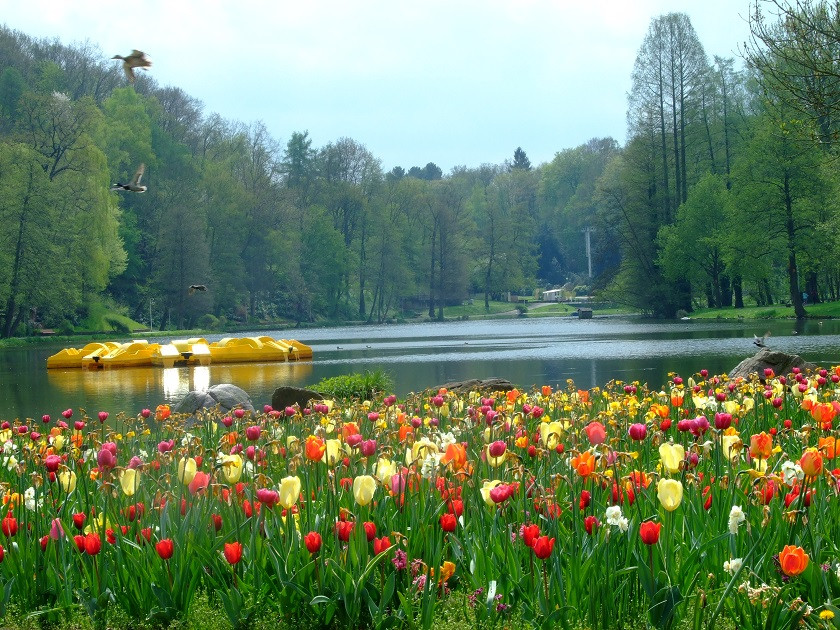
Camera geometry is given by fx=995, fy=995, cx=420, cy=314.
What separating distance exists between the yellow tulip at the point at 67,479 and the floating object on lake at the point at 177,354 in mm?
26099

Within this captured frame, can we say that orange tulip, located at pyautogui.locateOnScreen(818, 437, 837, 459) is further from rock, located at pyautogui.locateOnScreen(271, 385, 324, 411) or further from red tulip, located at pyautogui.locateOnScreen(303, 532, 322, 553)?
rock, located at pyautogui.locateOnScreen(271, 385, 324, 411)

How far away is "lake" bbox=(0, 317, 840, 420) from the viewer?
18.8m

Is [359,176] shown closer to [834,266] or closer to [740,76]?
[740,76]

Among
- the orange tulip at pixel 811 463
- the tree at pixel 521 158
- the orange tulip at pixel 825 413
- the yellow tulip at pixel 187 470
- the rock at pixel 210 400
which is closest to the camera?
the orange tulip at pixel 811 463

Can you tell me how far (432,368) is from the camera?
81.0ft

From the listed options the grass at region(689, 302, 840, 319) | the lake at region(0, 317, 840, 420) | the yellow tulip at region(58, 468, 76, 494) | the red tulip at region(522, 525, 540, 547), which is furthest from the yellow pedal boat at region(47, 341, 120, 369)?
the grass at region(689, 302, 840, 319)

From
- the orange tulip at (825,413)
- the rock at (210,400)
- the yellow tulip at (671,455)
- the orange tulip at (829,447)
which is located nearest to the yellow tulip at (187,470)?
the yellow tulip at (671,455)

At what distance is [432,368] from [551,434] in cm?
1968

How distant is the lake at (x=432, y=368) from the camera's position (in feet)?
61.6

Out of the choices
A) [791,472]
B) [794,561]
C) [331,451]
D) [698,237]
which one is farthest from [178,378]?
[698,237]

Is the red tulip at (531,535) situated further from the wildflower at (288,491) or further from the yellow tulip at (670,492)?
the wildflower at (288,491)

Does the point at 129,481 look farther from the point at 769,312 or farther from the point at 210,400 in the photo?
the point at 769,312

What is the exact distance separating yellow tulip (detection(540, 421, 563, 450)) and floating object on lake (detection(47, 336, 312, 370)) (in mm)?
26470

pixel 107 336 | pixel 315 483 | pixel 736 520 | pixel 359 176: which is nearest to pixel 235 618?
pixel 315 483
